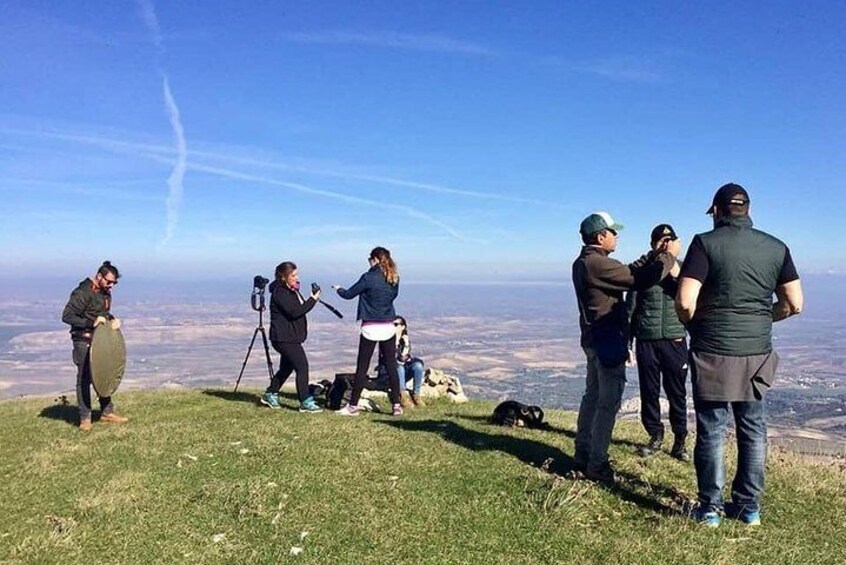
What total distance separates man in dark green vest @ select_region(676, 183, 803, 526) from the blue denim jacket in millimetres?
6717

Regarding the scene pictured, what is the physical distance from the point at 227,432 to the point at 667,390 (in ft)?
22.7

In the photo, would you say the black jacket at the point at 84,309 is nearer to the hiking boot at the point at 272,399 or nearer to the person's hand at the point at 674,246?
the hiking boot at the point at 272,399

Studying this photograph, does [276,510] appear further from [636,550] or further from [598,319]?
[598,319]

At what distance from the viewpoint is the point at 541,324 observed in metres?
164

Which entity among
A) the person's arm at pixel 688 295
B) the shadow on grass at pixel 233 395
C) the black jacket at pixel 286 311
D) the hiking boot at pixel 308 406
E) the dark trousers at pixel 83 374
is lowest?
the shadow on grass at pixel 233 395

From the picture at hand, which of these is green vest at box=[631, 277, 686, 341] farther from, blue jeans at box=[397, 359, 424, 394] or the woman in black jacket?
blue jeans at box=[397, 359, 424, 394]

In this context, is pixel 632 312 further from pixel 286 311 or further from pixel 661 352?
pixel 286 311

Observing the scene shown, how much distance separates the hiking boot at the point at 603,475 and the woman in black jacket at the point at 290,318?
6.74m

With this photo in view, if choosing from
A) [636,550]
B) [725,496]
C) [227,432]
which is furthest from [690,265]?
[227,432]

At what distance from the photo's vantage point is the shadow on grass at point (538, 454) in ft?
22.4

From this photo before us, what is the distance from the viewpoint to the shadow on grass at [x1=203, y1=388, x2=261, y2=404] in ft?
48.7

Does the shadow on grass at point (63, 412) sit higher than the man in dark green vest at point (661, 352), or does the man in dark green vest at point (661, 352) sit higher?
the man in dark green vest at point (661, 352)

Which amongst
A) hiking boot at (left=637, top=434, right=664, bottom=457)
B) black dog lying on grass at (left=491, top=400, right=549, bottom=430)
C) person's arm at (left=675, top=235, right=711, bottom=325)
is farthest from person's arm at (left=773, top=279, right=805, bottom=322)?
black dog lying on grass at (left=491, top=400, right=549, bottom=430)

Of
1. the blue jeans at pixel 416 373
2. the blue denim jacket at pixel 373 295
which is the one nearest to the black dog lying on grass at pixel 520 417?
the blue denim jacket at pixel 373 295
